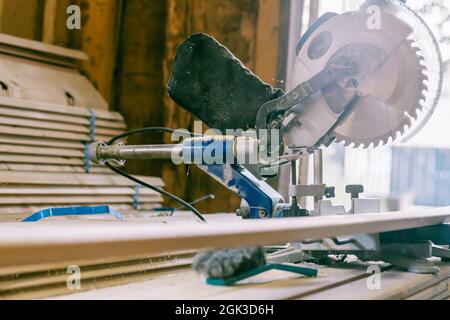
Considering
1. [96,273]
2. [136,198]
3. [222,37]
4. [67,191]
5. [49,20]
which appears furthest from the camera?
[49,20]

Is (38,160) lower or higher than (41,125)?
lower

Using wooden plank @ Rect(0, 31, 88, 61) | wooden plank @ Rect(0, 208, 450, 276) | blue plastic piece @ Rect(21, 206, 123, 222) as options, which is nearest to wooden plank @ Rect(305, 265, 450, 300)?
wooden plank @ Rect(0, 208, 450, 276)

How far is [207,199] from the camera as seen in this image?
3781 mm

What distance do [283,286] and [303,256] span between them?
1.33 feet

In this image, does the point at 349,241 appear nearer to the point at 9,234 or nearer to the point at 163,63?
the point at 9,234

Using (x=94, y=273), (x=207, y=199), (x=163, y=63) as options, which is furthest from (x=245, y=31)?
(x=94, y=273)

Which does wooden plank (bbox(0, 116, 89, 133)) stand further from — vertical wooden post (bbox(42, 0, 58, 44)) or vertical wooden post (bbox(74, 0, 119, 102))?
vertical wooden post (bbox(42, 0, 58, 44))

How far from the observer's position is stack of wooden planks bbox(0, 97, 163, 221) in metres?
3.08

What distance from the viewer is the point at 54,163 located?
136 inches

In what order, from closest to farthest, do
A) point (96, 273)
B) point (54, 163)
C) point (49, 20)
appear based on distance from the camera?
point (96, 273)
point (54, 163)
point (49, 20)

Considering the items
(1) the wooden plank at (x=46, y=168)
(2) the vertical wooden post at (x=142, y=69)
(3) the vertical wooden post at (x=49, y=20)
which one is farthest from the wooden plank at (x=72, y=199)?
(3) the vertical wooden post at (x=49, y=20)

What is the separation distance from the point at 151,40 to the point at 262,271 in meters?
2.99

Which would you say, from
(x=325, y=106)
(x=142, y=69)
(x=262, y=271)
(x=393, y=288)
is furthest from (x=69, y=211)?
(x=142, y=69)

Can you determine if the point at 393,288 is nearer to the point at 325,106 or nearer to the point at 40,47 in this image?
the point at 325,106
